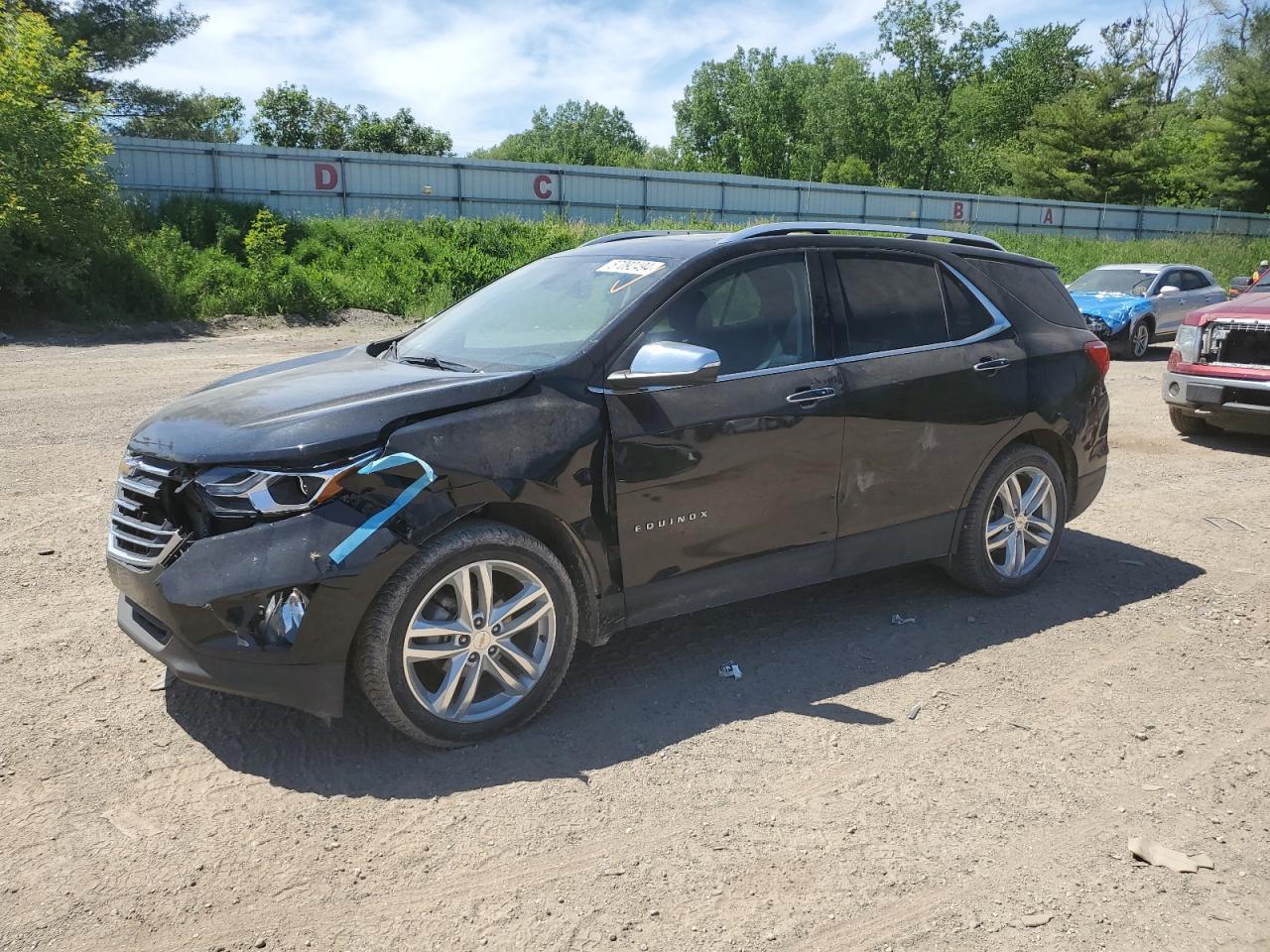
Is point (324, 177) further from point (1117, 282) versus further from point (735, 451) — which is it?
point (735, 451)

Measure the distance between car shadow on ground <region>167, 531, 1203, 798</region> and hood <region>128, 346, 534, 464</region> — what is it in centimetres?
108

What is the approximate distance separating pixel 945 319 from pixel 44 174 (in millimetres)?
18887

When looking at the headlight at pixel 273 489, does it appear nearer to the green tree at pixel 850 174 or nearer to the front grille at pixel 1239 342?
the front grille at pixel 1239 342

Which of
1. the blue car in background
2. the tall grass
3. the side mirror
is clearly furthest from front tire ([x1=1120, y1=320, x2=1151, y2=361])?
the tall grass

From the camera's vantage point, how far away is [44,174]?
60.6 feet

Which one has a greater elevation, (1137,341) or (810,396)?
(810,396)

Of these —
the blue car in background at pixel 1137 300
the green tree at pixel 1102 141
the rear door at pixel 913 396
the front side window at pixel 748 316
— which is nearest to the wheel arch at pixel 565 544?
the front side window at pixel 748 316

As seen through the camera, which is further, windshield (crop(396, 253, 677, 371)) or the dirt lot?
windshield (crop(396, 253, 677, 371))

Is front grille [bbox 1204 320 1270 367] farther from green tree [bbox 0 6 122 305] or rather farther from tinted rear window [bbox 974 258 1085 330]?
green tree [bbox 0 6 122 305]

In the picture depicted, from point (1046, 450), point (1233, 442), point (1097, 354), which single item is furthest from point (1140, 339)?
point (1046, 450)

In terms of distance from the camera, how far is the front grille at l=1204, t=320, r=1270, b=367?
915 centimetres

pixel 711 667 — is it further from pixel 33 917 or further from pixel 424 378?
pixel 33 917

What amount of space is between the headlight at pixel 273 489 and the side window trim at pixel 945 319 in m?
2.32

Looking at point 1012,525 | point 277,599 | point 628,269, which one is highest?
point 628,269
